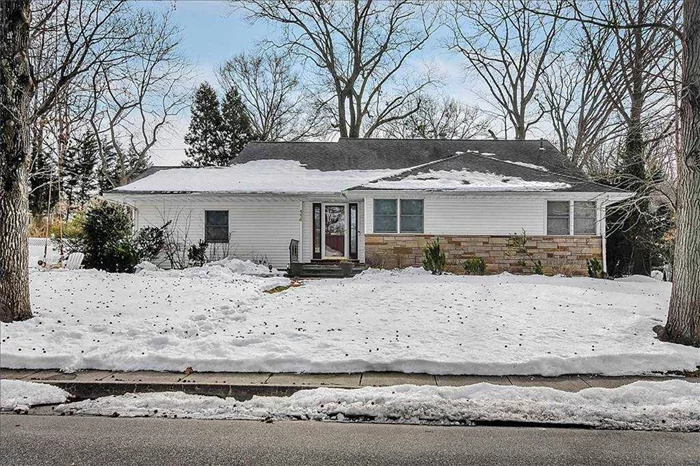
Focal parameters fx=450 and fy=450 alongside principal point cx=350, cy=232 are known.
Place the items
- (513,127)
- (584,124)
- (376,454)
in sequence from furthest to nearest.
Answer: (513,127) < (584,124) < (376,454)

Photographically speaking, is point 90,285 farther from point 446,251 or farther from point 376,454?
point 446,251

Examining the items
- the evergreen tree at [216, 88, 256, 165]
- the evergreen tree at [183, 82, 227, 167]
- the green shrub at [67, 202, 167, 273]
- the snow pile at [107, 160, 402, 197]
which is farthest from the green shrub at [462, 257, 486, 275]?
the evergreen tree at [183, 82, 227, 167]

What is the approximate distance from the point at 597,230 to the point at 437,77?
710 inches

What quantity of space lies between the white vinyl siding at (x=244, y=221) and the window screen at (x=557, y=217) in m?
8.11

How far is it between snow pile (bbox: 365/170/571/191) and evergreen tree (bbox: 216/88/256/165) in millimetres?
20967

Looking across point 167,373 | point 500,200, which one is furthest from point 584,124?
point 167,373

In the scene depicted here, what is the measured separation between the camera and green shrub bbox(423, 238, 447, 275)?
12.5 m

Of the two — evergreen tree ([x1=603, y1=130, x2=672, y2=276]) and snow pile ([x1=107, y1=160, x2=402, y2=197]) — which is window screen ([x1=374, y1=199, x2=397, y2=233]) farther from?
evergreen tree ([x1=603, y1=130, x2=672, y2=276])

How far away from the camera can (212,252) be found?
15227 mm

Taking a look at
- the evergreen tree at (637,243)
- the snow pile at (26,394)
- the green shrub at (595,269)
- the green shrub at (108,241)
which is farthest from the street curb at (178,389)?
the evergreen tree at (637,243)

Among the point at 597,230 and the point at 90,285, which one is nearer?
the point at 90,285

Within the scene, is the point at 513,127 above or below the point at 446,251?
above

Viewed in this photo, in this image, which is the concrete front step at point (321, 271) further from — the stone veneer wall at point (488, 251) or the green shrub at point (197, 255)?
the green shrub at point (197, 255)

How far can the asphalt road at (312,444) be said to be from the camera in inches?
131
